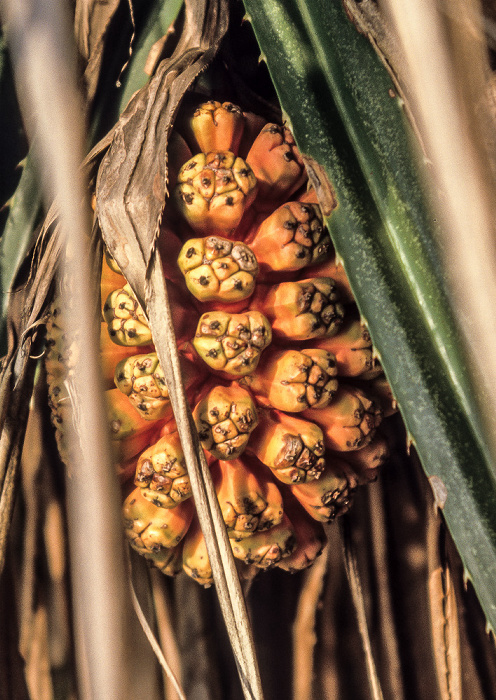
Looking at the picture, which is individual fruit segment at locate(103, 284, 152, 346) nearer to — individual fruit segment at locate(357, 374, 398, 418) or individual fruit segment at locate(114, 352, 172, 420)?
individual fruit segment at locate(114, 352, 172, 420)

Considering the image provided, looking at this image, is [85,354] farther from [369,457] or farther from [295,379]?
[369,457]

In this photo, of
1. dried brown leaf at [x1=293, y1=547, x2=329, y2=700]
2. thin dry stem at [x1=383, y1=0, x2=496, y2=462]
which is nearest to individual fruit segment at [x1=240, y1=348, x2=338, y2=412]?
thin dry stem at [x1=383, y1=0, x2=496, y2=462]

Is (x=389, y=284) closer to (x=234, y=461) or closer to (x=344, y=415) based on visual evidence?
(x=344, y=415)

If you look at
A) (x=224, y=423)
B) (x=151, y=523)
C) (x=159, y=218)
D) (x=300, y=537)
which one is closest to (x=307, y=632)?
(x=300, y=537)

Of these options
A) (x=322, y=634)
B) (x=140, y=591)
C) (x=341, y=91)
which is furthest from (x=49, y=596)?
(x=341, y=91)

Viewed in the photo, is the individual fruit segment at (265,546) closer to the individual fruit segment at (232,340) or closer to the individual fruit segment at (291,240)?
the individual fruit segment at (232,340)

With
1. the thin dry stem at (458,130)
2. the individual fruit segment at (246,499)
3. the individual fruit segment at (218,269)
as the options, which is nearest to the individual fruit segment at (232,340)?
the individual fruit segment at (218,269)
